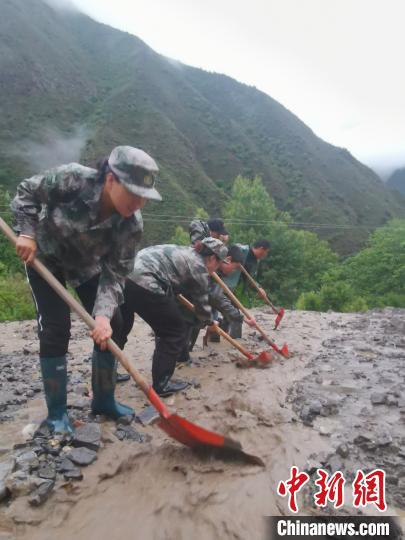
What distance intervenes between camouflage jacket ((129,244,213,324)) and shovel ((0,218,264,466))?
1041mm

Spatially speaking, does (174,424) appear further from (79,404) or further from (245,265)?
(245,265)

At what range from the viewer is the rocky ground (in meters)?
→ 2.06

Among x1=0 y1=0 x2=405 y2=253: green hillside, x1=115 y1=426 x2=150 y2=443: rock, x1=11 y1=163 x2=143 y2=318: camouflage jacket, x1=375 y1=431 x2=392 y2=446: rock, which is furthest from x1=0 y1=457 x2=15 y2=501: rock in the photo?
x1=0 y1=0 x2=405 y2=253: green hillside

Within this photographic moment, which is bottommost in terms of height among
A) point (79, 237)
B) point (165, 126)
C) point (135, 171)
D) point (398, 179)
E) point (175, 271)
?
point (398, 179)

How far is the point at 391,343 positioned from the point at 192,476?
4.71 meters

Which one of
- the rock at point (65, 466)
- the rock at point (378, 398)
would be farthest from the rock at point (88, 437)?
the rock at point (378, 398)

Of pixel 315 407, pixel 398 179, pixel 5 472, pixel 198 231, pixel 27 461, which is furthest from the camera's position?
pixel 398 179

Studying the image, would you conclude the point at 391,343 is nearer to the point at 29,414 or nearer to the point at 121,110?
the point at 29,414

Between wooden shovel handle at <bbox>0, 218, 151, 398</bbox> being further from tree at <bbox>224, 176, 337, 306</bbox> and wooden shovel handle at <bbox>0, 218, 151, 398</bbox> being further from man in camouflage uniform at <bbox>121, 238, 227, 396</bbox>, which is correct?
tree at <bbox>224, 176, 337, 306</bbox>

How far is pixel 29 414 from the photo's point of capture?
122 inches

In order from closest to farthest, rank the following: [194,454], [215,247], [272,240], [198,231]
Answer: [194,454]
[215,247]
[198,231]
[272,240]

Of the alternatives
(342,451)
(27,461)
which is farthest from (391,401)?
(27,461)

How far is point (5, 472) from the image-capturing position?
86.4 inches

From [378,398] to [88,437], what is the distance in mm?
2500
